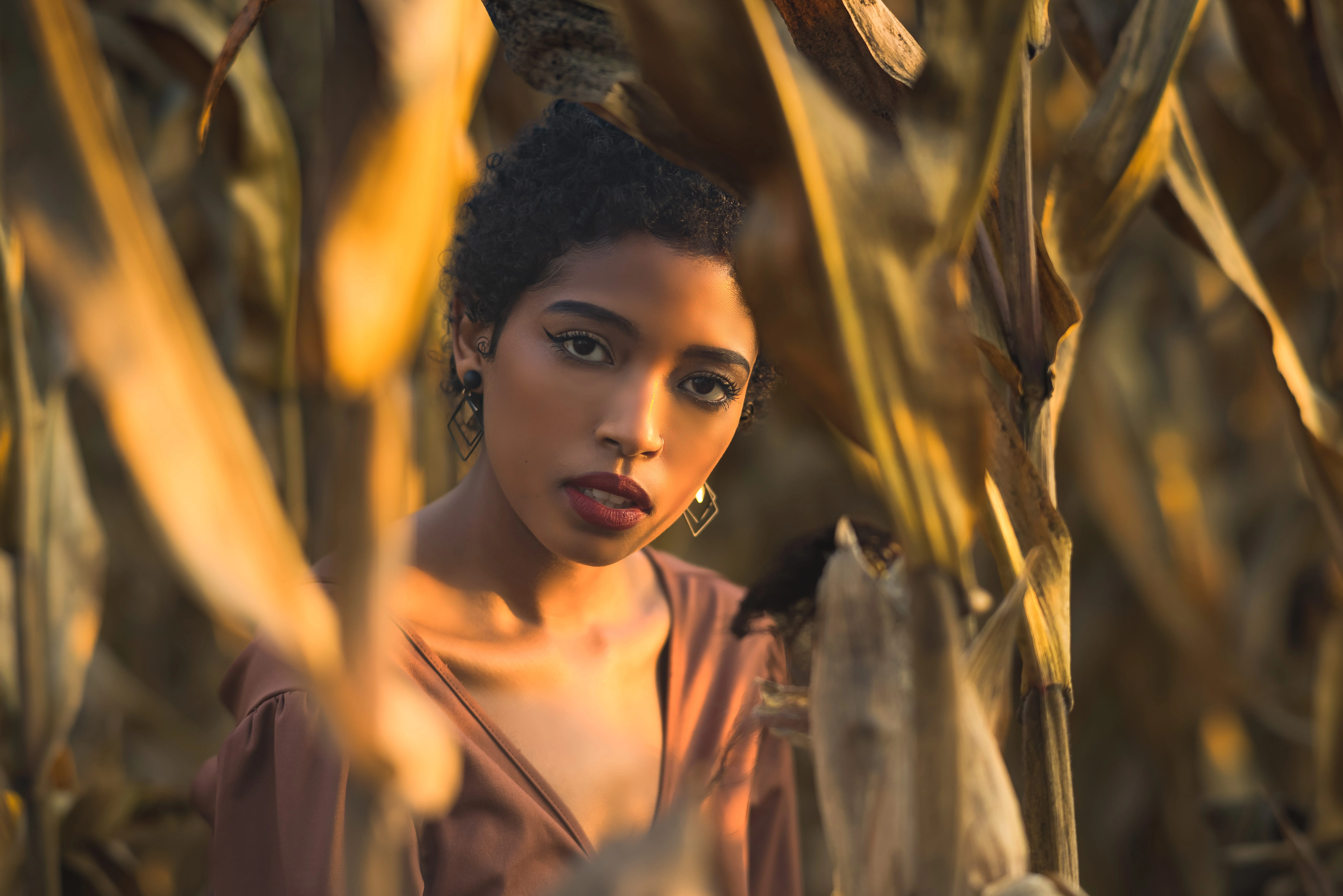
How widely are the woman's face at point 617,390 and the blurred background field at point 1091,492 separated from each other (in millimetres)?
234

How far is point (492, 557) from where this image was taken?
0.64 metres

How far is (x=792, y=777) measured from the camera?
82 centimetres

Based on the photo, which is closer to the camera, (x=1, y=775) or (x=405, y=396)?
(x=405, y=396)

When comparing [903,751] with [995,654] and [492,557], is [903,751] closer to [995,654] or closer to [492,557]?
[995,654]

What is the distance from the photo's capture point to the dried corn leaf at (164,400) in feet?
0.73

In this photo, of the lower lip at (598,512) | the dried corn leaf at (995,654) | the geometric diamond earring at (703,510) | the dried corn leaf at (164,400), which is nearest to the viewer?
the dried corn leaf at (164,400)

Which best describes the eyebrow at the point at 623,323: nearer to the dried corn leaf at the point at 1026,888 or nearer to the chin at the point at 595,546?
the chin at the point at 595,546

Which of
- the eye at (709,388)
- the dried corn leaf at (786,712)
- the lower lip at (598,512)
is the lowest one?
the dried corn leaf at (786,712)

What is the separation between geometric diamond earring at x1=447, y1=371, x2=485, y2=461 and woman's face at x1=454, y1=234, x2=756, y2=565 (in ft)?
0.20

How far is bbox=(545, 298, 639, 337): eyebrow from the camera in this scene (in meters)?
0.55

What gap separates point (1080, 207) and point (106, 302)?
1.34 feet

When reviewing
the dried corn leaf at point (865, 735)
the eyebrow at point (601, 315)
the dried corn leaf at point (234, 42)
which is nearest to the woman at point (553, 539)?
the eyebrow at point (601, 315)

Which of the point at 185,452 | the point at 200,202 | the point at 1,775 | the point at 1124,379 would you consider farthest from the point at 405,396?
the point at 1124,379

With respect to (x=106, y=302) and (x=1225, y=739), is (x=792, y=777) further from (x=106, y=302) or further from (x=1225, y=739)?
(x=106, y=302)
